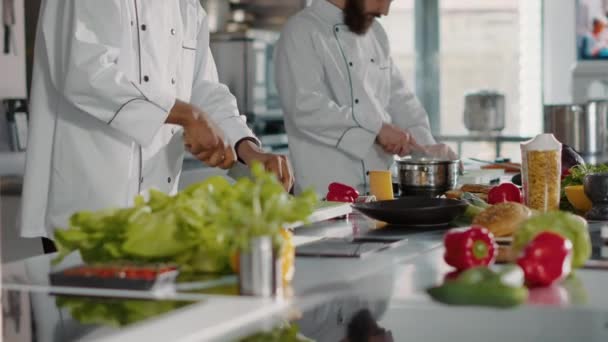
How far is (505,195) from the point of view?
2.51m

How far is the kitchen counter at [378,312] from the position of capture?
4.19 ft

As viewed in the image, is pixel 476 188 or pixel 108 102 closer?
pixel 108 102

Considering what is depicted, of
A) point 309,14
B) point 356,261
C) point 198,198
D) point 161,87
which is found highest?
point 309,14

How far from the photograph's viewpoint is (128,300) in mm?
1436

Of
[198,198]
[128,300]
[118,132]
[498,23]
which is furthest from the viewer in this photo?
[498,23]

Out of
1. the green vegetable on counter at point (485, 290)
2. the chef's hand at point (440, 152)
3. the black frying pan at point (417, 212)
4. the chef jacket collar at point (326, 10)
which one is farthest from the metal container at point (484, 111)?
the green vegetable on counter at point (485, 290)

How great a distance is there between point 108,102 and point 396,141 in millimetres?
1531

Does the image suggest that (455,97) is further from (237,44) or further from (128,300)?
(128,300)

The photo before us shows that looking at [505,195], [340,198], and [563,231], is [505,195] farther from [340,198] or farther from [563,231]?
[563,231]

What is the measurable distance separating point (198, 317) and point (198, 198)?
0.31m

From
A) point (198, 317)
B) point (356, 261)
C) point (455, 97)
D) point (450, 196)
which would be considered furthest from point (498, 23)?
point (198, 317)

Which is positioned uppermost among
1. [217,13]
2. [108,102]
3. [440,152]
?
[217,13]

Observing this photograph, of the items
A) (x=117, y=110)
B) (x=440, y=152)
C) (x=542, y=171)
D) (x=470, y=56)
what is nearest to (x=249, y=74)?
(x=470, y=56)


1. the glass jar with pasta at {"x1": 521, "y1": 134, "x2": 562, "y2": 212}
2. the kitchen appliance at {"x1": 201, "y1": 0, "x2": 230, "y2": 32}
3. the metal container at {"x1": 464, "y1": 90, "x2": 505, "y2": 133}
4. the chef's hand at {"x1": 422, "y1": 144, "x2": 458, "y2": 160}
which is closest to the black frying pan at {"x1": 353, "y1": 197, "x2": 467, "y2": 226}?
the glass jar with pasta at {"x1": 521, "y1": 134, "x2": 562, "y2": 212}
